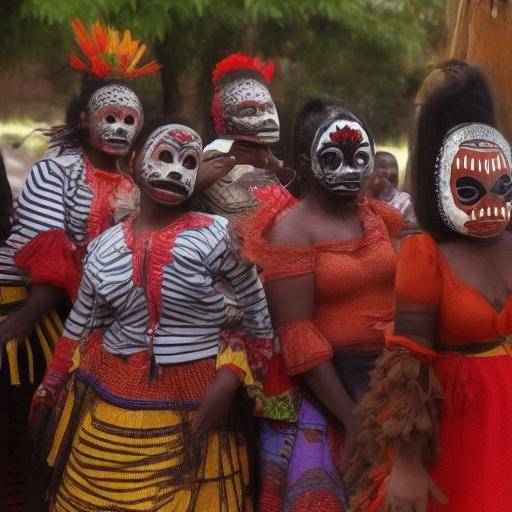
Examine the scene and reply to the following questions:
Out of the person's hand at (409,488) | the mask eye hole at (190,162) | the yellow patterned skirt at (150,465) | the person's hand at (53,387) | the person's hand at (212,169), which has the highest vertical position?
the mask eye hole at (190,162)

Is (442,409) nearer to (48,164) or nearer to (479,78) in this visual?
(479,78)

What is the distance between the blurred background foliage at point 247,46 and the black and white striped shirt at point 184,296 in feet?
20.9

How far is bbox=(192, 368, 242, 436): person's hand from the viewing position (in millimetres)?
4195

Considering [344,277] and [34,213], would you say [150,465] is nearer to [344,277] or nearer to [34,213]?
[344,277]

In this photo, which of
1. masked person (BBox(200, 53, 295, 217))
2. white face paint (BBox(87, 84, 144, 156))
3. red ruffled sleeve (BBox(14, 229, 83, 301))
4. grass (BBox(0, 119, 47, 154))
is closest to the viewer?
masked person (BBox(200, 53, 295, 217))

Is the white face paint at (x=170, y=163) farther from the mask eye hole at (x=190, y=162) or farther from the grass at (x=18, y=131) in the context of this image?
the grass at (x=18, y=131)

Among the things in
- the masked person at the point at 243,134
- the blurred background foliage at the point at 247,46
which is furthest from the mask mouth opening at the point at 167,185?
Answer: the blurred background foliage at the point at 247,46

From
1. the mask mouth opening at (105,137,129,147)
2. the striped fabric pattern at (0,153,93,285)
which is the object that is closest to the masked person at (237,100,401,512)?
the striped fabric pattern at (0,153,93,285)

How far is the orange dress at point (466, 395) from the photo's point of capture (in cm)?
340

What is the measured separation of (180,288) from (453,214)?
1.15 metres

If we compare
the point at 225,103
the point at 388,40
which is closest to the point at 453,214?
the point at 225,103

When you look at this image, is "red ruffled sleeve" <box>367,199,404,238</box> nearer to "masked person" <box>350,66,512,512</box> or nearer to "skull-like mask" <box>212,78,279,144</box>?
"skull-like mask" <box>212,78,279,144</box>

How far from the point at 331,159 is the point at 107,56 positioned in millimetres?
1749

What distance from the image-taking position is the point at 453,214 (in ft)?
11.4
